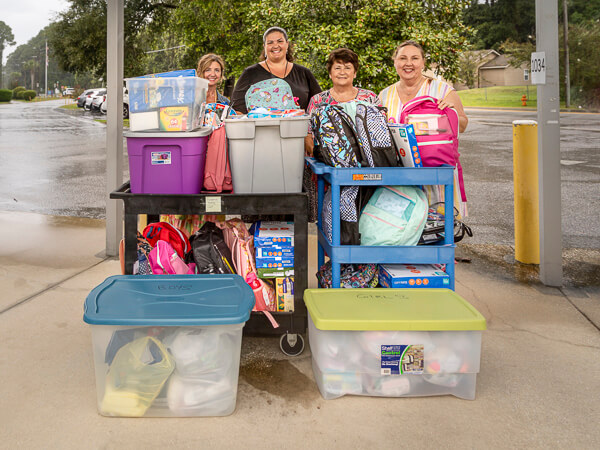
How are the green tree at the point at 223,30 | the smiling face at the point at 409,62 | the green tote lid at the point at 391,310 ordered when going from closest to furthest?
the green tote lid at the point at 391,310, the smiling face at the point at 409,62, the green tree at the point at 223,30

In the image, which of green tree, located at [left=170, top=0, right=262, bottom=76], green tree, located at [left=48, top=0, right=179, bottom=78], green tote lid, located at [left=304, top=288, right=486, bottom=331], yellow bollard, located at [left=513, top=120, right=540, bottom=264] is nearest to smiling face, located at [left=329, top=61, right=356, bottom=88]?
green tote lid, located at [left=304, top=288, right=486, bottom=331]

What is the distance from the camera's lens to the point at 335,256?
10.8ft

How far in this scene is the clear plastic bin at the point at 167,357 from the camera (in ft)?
8.48

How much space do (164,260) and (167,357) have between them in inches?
34.5

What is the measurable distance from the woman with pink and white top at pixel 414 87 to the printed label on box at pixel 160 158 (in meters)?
1.51

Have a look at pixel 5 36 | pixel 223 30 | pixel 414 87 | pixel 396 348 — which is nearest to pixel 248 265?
pixel 396 348

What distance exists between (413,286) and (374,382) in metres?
0.69

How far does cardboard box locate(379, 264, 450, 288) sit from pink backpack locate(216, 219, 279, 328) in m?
0.69

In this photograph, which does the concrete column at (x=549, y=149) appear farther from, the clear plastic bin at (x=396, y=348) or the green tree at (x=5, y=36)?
the green tree at (x=5, y=36)

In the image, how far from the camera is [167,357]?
260cm

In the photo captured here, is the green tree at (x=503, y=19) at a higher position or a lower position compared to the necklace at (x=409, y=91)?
higher

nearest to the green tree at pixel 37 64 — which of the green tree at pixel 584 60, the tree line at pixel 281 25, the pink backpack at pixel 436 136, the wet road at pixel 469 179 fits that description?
the green tree at pixel 584 60

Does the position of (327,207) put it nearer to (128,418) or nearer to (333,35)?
(128,418)

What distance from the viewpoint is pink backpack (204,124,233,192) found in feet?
11.2
